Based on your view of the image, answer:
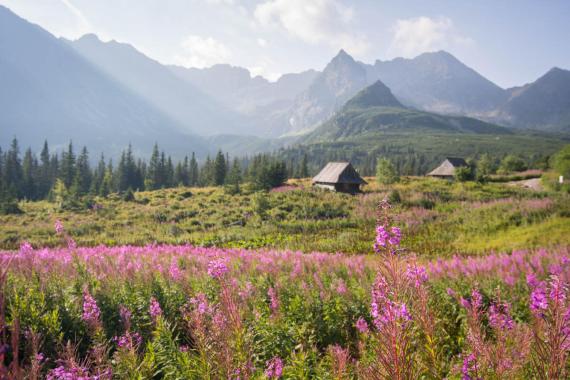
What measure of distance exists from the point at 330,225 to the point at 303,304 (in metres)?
16.1

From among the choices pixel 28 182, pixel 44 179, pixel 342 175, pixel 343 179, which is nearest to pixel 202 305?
pixel 343 179

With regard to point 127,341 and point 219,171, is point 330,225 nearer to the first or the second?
point 127,341

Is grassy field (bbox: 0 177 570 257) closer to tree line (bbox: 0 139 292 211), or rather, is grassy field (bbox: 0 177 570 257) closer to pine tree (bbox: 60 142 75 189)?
tree line (bbox: 0 139 292 211)

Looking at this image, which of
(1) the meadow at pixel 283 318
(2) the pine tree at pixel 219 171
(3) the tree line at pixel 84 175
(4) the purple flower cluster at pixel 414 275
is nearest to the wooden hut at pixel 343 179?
(3) the tree line at pixel 84 175

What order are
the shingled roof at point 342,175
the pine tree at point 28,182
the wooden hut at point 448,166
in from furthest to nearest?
the pine tree at point 28,182
the wooden hut at point 448,166
the shingled roof at point 342,175

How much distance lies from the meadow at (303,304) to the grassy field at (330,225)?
187 millimetres

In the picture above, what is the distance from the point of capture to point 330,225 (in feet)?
72.6

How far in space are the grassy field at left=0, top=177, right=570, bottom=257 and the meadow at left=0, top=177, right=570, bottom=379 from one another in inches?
7.4

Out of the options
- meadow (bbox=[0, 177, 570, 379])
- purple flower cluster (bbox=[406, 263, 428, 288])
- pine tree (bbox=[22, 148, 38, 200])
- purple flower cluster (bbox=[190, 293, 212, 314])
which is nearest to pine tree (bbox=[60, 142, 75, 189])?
pine tree (bbox=[22, 148, 38, 200])

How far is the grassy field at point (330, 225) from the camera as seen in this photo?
1596cm

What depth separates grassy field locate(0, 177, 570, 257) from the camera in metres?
16.0

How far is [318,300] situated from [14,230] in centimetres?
2559

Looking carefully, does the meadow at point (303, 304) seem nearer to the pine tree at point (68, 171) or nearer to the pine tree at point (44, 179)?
the pine tree at point (68, 171)

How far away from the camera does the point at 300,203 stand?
28.6m
